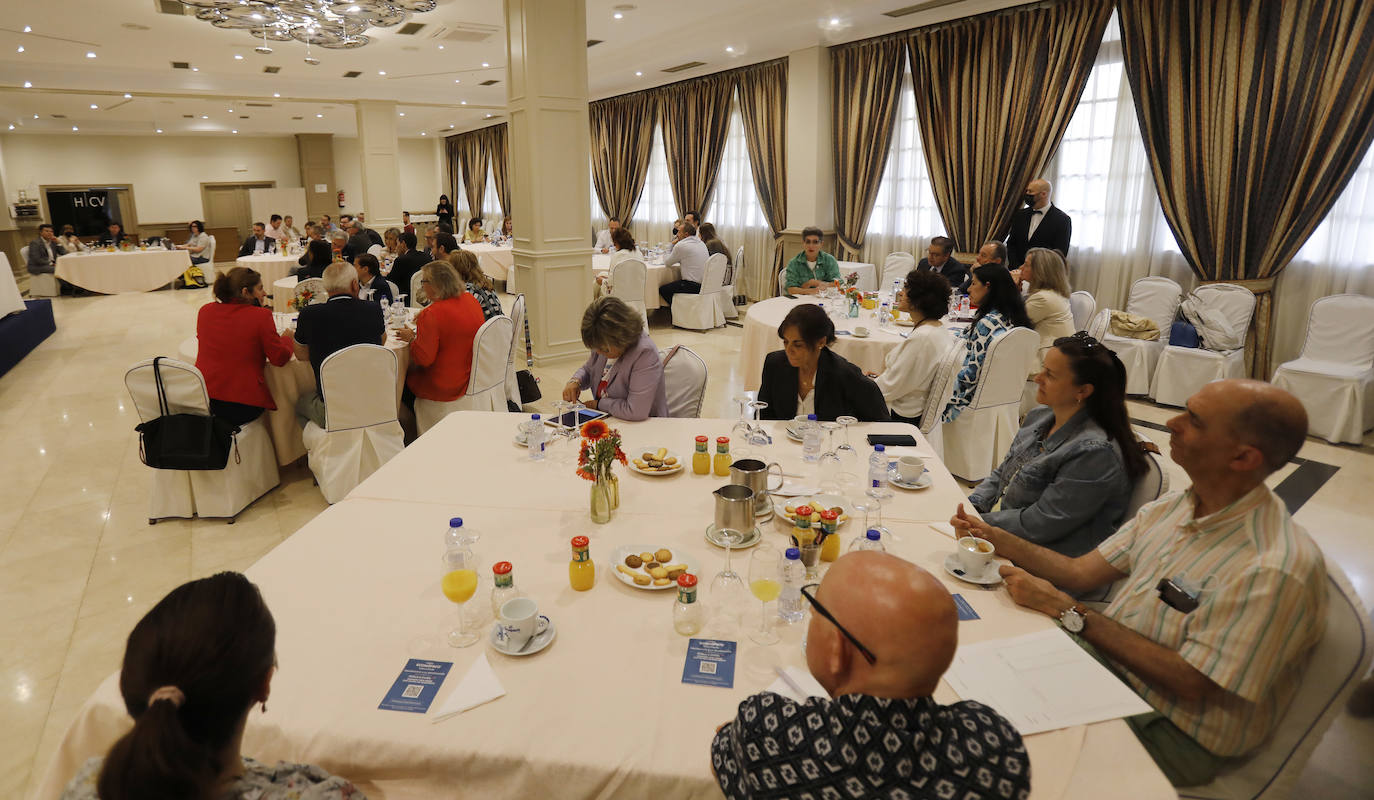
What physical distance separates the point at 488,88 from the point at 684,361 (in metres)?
11.4

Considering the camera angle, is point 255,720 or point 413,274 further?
point 413,274

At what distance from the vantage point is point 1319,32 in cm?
525

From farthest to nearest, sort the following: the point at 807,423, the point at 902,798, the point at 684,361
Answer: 1. the point at 684,361
2. the point at 807,423
3. the point at 902,798

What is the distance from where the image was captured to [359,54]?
9.80 metres

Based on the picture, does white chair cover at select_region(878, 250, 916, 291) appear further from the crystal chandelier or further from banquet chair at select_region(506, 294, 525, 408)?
the crystal chandelier

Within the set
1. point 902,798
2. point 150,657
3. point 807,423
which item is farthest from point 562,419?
point 902,798

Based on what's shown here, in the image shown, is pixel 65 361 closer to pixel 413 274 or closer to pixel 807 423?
pixel 413 274

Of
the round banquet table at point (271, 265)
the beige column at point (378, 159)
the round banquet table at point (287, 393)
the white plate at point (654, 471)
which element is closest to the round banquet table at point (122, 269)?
Result: the round banquet table at point (271, 265)

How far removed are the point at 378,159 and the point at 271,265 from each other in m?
3.54

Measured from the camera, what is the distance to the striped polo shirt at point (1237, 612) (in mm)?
1427

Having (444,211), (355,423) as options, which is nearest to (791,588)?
(355,423)

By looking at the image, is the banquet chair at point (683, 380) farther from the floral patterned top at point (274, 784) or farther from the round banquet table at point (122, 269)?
the round banquet table at point (122, 269)

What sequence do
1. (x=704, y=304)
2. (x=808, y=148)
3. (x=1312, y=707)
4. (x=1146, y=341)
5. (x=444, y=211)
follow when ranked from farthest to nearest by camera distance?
(x=444, y=211) < (x=808, y=148) < (x=704, y=304) < (x=1146, y=341) < (x=1312, y=707)

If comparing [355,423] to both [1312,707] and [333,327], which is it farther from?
[1312,707]
